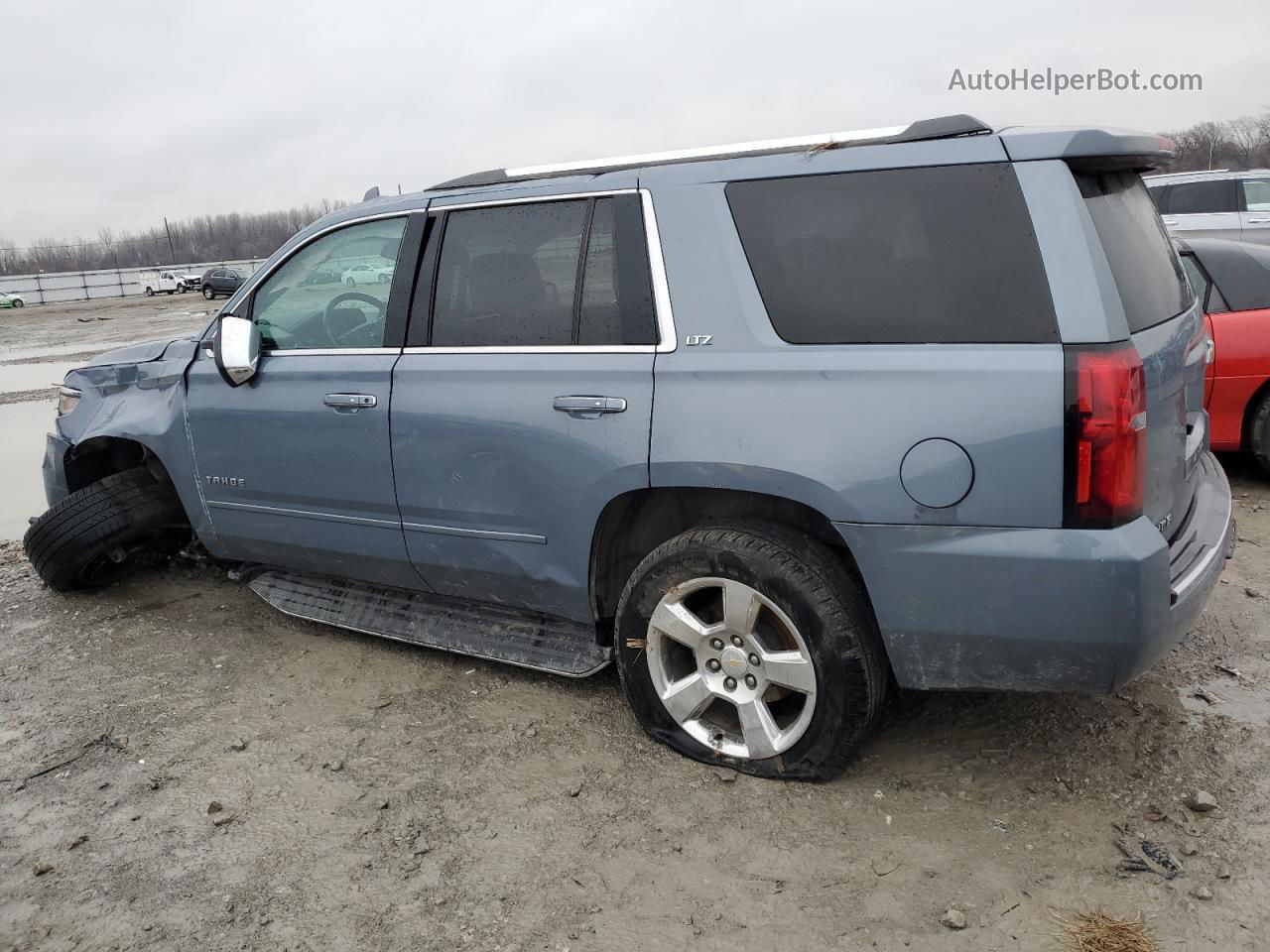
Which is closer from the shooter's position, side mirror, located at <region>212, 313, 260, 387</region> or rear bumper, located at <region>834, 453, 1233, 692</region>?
rear bumper, located at <region>834, 453, 1233, 692</region>

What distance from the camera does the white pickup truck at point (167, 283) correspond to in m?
54.5

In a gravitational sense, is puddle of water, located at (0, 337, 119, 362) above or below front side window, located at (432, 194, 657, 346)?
below

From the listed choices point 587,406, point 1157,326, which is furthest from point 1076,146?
point 587,406

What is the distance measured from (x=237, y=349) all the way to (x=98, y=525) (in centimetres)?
138

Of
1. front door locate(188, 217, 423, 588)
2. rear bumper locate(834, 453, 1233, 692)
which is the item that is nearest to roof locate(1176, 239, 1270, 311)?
rear bumper locate(834, 453, 1233, 692)

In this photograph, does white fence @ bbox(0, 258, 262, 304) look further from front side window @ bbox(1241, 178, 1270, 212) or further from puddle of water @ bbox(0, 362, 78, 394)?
front side window @ bbox(1241, 178, 1270, 212)

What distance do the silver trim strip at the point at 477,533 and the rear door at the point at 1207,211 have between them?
11.0 metres

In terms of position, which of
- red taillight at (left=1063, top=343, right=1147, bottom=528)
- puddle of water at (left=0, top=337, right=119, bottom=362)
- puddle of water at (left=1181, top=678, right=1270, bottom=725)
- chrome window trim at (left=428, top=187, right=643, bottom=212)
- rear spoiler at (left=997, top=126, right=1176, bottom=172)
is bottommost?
puddle of water at (left=1181, top=678, right=1270, bottom=725)

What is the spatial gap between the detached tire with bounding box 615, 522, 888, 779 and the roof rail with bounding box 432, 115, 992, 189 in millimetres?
1144

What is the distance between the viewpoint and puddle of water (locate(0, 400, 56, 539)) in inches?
270

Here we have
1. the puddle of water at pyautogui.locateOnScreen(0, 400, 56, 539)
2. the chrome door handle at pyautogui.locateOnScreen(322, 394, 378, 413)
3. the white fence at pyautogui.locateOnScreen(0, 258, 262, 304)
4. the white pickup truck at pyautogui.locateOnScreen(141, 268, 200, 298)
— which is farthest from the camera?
the white fence at pyautogui.locateOnScreen(0, 258, 262, 304)

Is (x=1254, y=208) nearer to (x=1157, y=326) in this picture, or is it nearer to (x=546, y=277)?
(x=1157, y=326)

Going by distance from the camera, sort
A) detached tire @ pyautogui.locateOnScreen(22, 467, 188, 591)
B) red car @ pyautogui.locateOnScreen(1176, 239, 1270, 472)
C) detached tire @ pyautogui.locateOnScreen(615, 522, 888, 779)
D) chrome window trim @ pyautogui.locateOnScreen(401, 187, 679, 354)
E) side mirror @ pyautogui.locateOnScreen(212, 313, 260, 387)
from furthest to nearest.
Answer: red car @ pyautogui.locateOnScreen(1176, 239, 1270, 472) → detached tire @ pyautogui.locateOnScreen(22, 467, 188, 591) → side mirror @ pyautogui.locateOnScreen(212, 313, 260, 387) → chrome window trim @ pyautogui.locateOnScreen(401, 187, 679, 354) → detached tire @ pyautogui.locateOnScreen(615, 522, 888, 779)

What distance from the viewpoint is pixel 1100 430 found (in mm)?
2473
